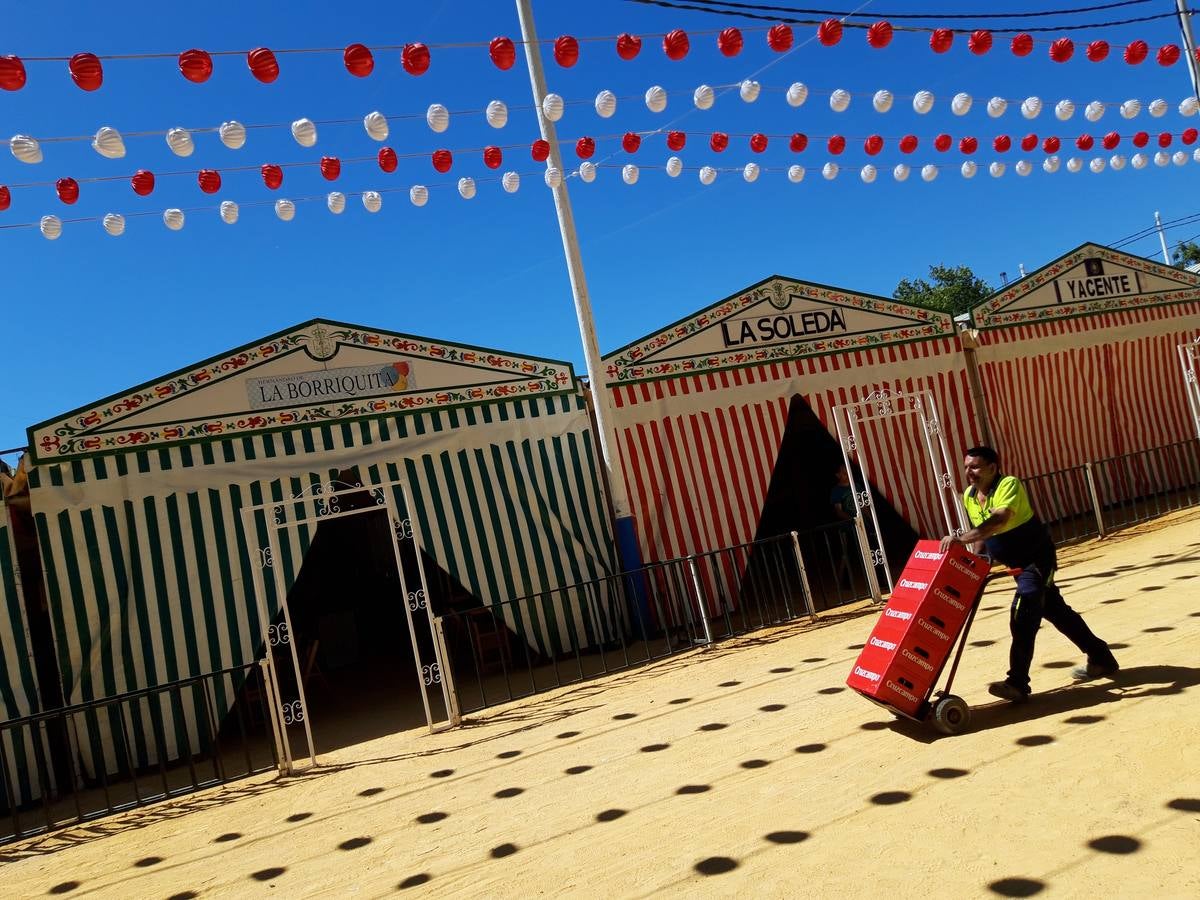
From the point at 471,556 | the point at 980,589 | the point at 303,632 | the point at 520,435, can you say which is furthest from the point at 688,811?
the point at 303,632

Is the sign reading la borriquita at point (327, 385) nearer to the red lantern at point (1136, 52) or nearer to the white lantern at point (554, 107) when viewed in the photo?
the white lantern at point (554, 107)

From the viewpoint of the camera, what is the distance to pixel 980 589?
417 cm

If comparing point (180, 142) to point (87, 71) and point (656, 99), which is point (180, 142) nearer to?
point (87, 71)

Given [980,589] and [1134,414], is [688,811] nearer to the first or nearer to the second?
[980,589]

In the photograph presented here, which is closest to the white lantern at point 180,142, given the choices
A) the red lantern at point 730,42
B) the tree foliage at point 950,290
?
the red lantern at point 730,42

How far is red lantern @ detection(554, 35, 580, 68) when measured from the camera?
576 centimetres

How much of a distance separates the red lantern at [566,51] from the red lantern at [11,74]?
3.21 metres

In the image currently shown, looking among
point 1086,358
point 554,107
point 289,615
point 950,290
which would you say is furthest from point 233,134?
point 950,290

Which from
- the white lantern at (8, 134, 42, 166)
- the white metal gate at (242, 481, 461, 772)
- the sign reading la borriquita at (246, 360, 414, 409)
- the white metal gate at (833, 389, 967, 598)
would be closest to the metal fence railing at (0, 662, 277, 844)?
the white metal gate at (242, 481, 461, 772)

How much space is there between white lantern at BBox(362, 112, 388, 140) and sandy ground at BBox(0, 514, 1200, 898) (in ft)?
14.2

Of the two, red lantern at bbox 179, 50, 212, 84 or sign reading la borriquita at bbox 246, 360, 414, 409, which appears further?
sign reading la borriquita at bbox 246, 360, 414, 409

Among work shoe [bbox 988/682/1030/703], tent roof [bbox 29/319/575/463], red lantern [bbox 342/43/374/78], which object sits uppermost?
red lantern [bbox 342/43/374/78]

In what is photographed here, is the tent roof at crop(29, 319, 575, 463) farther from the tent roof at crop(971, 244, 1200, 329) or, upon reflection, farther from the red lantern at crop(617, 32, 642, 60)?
the tent roof at crop(971, 244, 1200, 329)

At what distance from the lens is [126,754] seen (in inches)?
227
